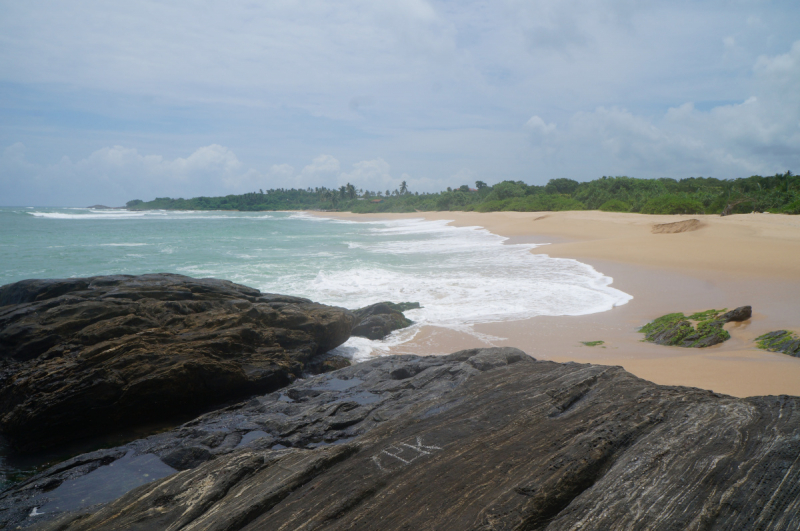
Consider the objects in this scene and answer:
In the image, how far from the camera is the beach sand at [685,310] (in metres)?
6.35

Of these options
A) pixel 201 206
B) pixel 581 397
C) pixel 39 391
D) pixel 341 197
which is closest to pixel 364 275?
pixel 39 391

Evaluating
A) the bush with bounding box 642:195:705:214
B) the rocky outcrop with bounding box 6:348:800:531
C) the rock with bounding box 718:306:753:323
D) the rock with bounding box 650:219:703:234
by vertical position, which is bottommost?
the rock with bounding box 718:306:753:323

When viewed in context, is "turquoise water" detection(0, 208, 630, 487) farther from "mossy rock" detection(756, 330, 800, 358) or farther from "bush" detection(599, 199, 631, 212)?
"bush" detection(599, 199, 631, 212)

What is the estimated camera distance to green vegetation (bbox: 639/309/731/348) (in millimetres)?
8023

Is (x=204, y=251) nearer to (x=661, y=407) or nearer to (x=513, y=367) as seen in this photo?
(x=513, y=367)

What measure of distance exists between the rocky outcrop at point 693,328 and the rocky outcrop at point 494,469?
177 inches

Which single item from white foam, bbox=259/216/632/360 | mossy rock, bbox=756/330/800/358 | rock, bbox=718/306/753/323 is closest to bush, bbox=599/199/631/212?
white foam, bbox=259/216/632/360

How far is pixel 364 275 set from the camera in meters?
17.7

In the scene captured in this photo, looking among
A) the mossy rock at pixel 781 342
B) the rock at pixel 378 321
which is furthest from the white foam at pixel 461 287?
the mossy rock at pixel 781 342

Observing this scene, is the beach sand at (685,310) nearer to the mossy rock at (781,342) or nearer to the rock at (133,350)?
the mossy rock at (781,342)

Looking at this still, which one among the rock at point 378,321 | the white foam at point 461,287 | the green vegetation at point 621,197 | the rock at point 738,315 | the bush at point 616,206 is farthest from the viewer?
the bush at point 616,206

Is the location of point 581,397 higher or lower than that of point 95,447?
higher

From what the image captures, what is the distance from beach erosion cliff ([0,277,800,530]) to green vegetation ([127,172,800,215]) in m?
35.2

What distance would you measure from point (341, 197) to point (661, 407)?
13079 cm
